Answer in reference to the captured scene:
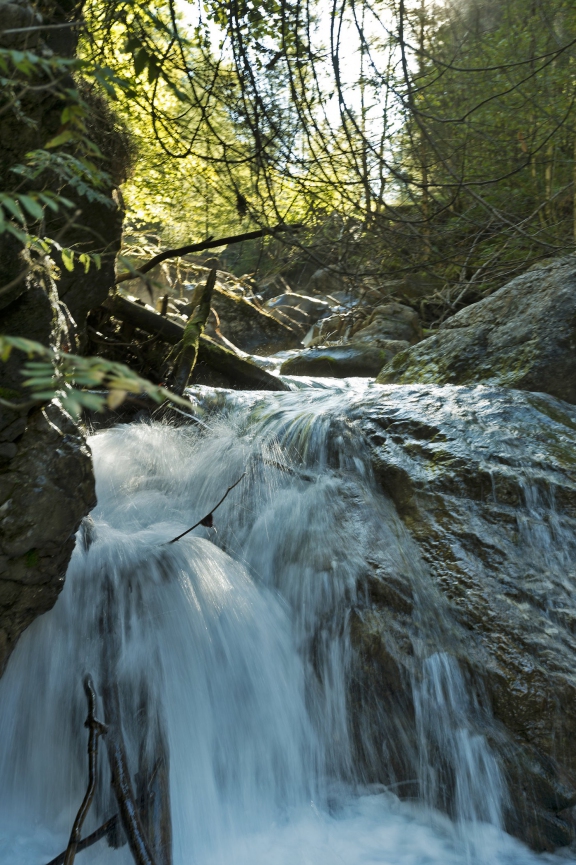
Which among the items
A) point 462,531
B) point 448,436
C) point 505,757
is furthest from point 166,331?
point 505,757

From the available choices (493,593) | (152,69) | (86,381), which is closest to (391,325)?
(493,593)

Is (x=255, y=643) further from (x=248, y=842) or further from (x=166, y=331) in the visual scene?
(x=166, y=331)

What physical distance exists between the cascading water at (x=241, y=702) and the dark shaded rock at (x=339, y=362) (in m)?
5.75

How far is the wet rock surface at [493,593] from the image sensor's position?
2.85 metres

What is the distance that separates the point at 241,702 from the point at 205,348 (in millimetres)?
4646

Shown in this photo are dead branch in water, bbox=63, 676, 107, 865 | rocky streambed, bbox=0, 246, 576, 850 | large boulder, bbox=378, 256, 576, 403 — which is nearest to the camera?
dead branch in water, bbox=63, 676, 107, 865

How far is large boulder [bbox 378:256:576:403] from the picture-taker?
5.14m

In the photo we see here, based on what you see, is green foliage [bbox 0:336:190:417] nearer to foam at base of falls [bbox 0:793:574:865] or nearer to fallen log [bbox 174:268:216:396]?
foam at base of falls [bbox 0:793:574:865]

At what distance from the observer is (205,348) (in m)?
7.13

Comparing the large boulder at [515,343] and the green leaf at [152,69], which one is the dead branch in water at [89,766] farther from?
the large boulder at [515,343]

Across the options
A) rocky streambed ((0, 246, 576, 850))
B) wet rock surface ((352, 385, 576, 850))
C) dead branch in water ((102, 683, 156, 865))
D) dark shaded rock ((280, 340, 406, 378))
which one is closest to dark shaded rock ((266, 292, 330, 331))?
dark shaded rock ((280, 340, 406, 378))

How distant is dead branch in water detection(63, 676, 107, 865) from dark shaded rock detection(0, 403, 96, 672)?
1.33 feet

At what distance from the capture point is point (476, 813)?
279cm

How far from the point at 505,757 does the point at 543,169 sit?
8559 mm
